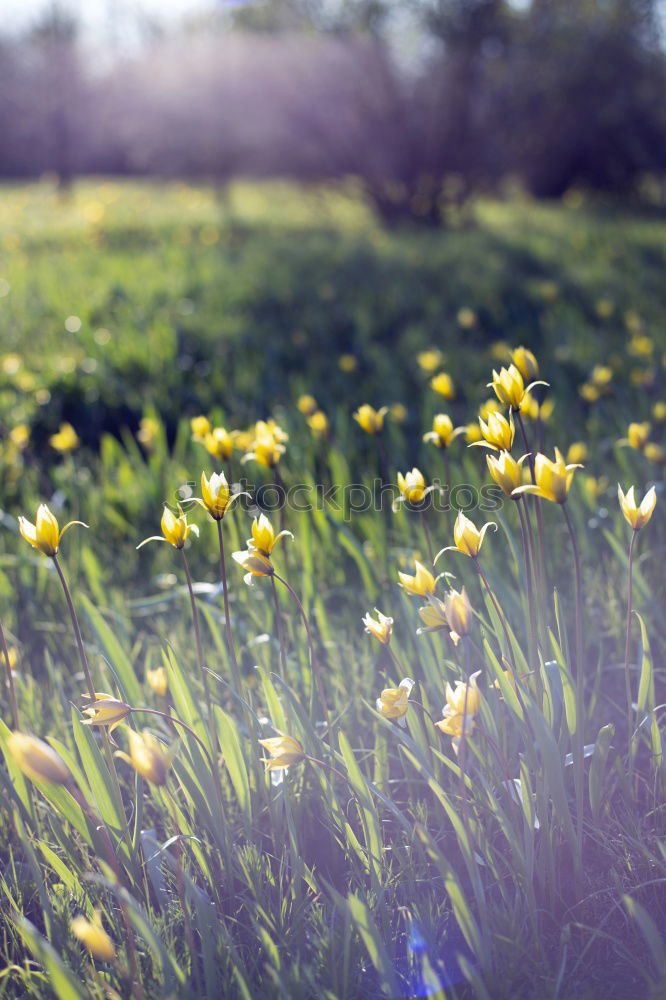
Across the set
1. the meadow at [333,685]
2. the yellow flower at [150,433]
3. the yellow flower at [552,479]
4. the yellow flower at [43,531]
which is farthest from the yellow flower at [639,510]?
the yellow flower at [150,433]

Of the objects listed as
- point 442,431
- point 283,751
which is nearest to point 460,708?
point 283,751

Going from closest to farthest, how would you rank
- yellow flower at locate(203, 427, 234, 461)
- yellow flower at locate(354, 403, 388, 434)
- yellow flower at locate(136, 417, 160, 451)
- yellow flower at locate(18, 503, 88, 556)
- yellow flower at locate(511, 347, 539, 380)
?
yellow flower at locate(18, 503, 88, 556)
yellow flower at locate(511, 347, 539, 380)
yellow flower at locate(203, 427, 234, 461)
yellow flower at locate(354, 403, 388, 434)
yellow flower at locate(136, 417, 160, 451)

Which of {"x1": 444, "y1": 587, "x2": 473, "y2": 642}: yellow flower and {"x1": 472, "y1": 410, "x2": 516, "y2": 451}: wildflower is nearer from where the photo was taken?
{"x1": 444, "y1": 587, "x2": 473, "y2": 642}: yellow flower

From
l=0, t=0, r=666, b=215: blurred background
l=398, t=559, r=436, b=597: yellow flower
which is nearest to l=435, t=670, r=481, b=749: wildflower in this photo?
l=398, t=559, r=436, b=597: yellow flower

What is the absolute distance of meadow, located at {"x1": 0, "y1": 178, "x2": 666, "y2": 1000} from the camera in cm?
120

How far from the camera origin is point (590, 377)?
11.7 ft

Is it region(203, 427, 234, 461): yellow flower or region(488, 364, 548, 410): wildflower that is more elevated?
region(488, 364, 548, 410): wildflower

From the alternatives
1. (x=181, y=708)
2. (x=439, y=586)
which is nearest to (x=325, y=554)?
(x=439, y=586)

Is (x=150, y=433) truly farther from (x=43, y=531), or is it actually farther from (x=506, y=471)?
(x=506, y=471)

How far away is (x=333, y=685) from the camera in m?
1.72

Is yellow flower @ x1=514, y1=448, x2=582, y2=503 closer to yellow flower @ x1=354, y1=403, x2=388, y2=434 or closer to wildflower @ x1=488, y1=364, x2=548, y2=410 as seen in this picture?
wildflower @ x1=488, y1=364, x2=548, y2=410

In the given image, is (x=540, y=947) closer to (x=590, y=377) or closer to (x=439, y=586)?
(x=439, y=586)

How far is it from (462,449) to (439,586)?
1.16 metres

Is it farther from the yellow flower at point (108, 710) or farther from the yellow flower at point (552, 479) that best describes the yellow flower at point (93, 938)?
the yellow flower at point (552, 479)
